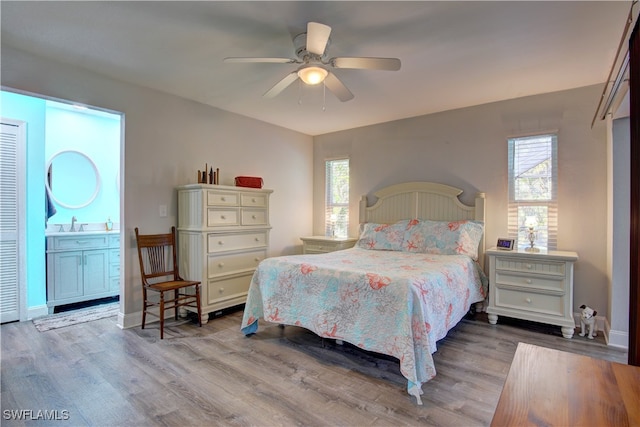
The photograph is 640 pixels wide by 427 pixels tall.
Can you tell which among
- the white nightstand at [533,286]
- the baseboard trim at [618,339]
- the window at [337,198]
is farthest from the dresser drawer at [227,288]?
the baseboard trim at [618,339]

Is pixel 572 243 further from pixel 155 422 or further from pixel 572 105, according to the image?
pixel 155 422

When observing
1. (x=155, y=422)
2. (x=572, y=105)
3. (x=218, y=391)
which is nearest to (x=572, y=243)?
(x=572, y=105)

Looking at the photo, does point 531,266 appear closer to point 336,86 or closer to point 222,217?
point 336,86

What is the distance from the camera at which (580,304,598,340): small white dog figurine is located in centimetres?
312

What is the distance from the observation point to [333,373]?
252 centimetres

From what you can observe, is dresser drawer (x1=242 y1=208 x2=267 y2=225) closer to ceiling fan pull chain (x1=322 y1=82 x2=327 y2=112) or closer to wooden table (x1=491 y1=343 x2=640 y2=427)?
ceiling fan pull chain (x1=322 y1=82 x2=327 y2=112)

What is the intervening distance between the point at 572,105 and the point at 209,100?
4.09 m

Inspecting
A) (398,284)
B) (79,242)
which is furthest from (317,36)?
(79,242)

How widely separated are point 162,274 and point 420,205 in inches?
130

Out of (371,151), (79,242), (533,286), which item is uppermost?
(371,151)

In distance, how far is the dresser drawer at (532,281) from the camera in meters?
3.23

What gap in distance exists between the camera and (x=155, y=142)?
12.1ft

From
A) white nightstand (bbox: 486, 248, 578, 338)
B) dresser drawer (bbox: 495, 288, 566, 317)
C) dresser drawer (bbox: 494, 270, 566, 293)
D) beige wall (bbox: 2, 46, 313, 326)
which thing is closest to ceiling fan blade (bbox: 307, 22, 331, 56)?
beige wall (bbox: 2, 46, 313, 326)

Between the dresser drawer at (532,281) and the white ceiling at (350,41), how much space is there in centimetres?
190
